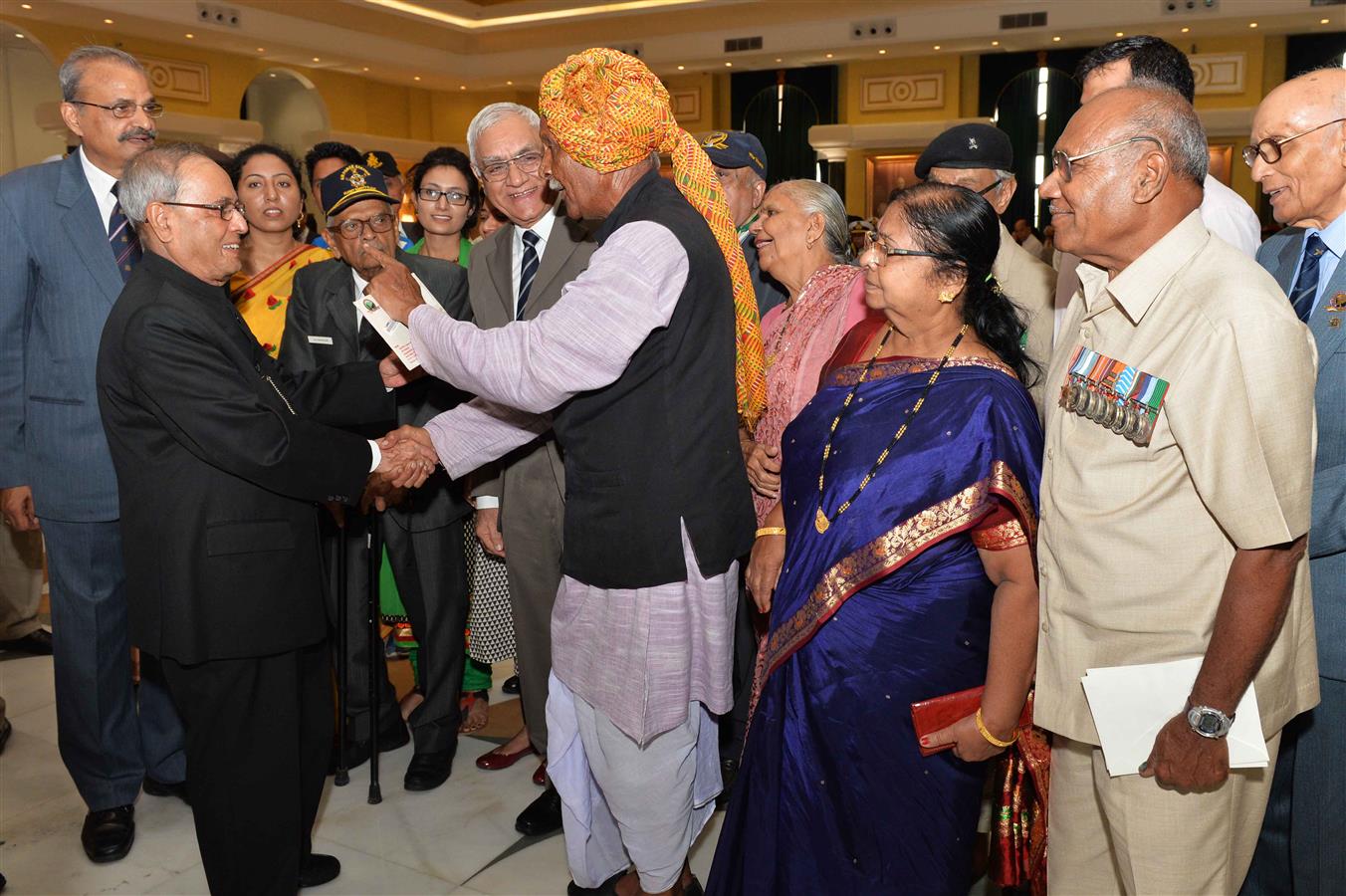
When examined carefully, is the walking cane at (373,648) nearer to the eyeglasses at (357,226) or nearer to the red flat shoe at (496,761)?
the red flat shoe at (496,761)

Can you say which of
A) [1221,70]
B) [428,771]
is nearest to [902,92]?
[1221,70]

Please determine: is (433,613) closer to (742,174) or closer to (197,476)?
(197,476)

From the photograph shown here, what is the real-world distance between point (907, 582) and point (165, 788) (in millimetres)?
2455

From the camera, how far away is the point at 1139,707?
1576 mm

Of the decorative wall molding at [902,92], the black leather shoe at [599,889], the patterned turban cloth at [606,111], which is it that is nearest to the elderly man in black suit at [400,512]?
the black leather shoe at [599,889]

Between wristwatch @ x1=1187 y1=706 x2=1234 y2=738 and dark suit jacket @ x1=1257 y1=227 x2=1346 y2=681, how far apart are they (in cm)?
59

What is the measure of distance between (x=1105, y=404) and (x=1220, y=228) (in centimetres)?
107

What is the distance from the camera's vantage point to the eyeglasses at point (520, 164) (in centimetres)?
291

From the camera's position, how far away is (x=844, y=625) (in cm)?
192

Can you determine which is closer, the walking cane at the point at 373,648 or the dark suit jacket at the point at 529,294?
the dark suit jacket at the point at 529,294

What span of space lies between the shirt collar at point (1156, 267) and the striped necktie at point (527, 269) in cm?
168

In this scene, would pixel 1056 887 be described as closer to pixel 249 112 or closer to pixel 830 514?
pixel 830 514

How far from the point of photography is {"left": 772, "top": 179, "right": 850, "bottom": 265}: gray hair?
282cm

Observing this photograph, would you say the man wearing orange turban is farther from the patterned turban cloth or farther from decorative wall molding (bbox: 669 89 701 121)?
decorative wall molding (bbox: 669 89 701 121)
